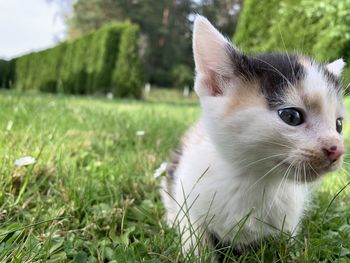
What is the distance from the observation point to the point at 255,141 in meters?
1.27

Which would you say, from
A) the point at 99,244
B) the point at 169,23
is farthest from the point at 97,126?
the point at 169,23

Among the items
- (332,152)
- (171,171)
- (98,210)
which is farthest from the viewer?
(171,171)

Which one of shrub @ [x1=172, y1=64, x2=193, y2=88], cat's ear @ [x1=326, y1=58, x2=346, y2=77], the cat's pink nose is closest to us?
the cat's pink nose

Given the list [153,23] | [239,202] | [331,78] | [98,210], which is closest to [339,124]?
[331,78]

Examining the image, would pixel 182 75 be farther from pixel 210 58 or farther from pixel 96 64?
pixel 210 58

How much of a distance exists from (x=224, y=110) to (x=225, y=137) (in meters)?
0.09

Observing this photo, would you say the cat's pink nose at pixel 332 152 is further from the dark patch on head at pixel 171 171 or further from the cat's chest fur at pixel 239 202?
the dark patch on head at pixel 171 171

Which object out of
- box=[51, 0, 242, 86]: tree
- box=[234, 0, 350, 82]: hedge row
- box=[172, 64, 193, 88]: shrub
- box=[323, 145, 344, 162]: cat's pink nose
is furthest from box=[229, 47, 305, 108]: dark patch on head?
box=[51, 0, 242, 86]: tree

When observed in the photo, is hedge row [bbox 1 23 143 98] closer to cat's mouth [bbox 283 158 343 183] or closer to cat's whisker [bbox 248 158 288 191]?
cat's whisker [bbox 248 158 288 191]

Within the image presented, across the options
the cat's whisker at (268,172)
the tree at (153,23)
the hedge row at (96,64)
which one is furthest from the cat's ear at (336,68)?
the tree at (153,23)

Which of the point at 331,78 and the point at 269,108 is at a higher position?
the point at 331,78

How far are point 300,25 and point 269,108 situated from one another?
21.0 feet

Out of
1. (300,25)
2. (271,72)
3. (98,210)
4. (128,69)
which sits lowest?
(98,210)

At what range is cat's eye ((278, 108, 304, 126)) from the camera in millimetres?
1256
